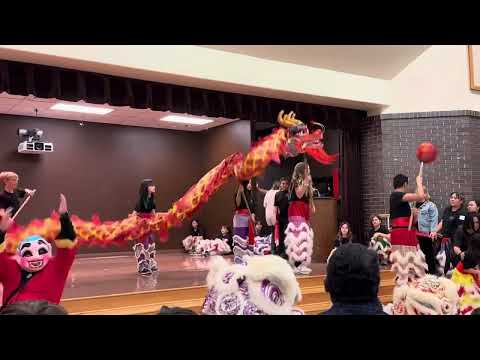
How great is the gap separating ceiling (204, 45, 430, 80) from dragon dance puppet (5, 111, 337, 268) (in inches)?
60.8

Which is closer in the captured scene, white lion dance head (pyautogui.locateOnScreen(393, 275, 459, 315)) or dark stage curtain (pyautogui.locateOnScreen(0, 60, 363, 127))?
white lion dance head (pyautogui.locateOnScreen(393, 275, 459, 315))

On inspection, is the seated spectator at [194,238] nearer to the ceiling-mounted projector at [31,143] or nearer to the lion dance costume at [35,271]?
the ceiling-mounted projector at [31,143]

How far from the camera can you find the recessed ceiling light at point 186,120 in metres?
9.74

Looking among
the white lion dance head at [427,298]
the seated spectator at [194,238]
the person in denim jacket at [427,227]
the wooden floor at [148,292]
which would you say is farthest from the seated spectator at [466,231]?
the seated spectator at [194,238]

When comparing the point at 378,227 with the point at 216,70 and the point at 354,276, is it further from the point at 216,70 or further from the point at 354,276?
the point at 354,276

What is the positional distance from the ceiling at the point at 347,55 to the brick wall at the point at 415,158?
0.80 metres

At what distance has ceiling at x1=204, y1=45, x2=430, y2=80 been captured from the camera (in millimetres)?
6488

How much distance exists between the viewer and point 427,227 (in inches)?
248

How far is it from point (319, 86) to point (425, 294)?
527 cm

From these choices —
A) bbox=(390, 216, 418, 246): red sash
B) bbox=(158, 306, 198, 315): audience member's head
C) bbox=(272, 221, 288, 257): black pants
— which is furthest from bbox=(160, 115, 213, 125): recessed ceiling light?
bbox=(158, 306, 198, 315): audience member's head

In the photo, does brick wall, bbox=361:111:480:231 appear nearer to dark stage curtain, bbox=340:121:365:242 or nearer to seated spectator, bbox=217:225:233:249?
dark stage curtain, bbox=340:121:365:242

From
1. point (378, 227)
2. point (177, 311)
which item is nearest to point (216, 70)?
point (378, 227)

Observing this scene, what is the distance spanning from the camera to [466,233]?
548 centimetres
